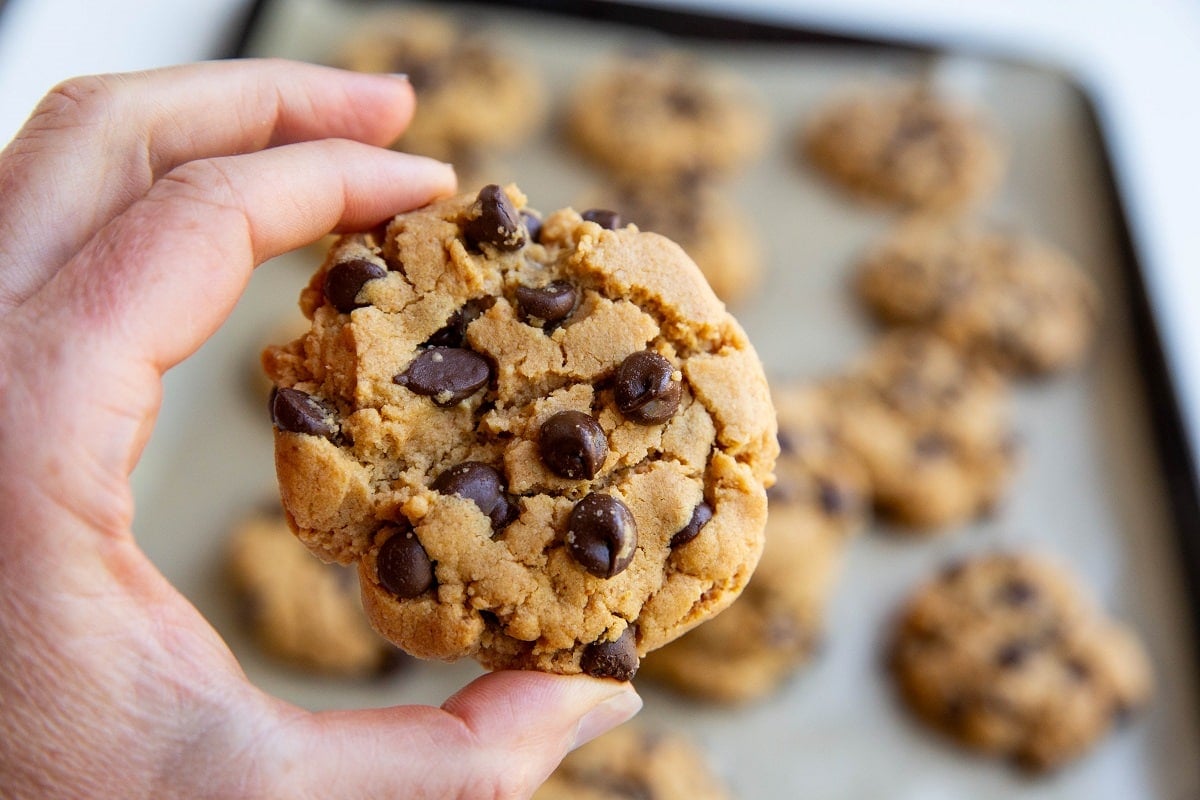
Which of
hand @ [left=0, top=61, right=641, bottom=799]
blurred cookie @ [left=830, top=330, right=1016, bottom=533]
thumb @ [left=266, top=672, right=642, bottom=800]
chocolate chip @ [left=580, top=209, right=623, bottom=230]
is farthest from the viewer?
blurred cookie @ [left=830, top=330, right=1016, bottom=533]

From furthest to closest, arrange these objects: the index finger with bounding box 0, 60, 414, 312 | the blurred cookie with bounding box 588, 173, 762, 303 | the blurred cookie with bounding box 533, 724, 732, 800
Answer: the blurred cookie with bounding box 588, 173, 762, 303
the blurred cookie with bounding box 533, 724, 732, 800
the index finger with bounding box 0, 60, 414, 312

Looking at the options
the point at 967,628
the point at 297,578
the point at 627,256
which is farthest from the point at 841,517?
the point at 627,256

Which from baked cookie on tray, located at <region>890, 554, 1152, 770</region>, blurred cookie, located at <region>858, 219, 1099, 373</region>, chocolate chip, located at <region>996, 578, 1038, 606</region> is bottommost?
baked cookie on tray, located at <region>890, 554, 1152, 770</region>

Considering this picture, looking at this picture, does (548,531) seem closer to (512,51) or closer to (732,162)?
(732,162)

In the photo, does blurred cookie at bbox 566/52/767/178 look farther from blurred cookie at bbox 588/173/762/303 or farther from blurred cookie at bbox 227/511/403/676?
blurred cookie at bbox 227/511/403/676

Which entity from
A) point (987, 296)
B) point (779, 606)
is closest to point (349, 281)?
point (779, 606)

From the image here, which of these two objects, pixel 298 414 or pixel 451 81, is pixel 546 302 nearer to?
pixel 298 414

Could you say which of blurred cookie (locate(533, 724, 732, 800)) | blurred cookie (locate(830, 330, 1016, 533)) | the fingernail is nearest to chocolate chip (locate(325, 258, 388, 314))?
the fingernail
